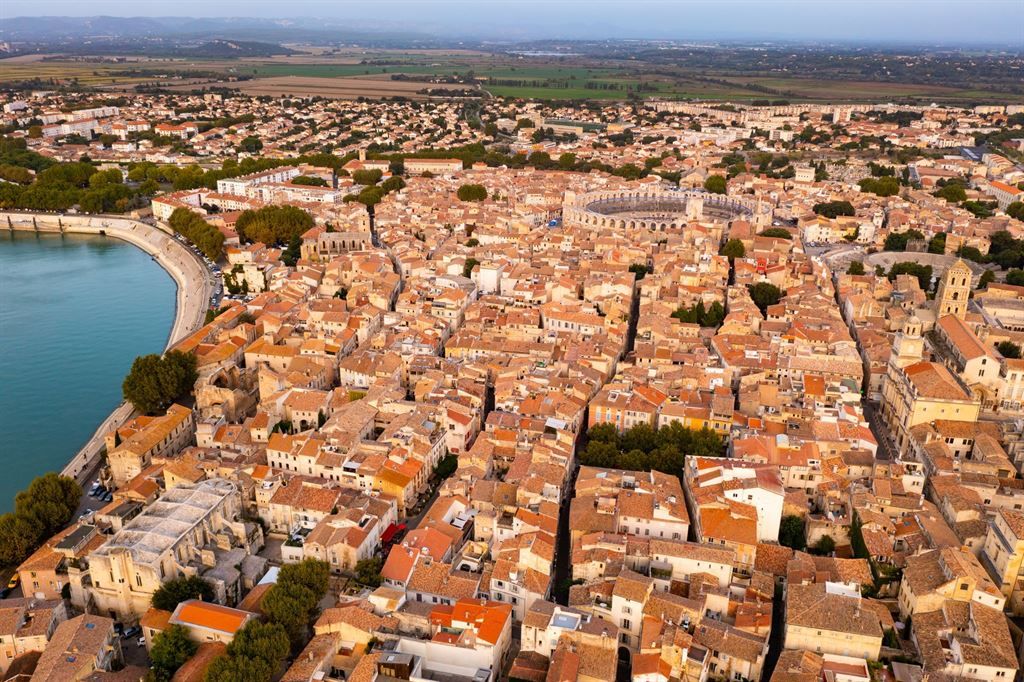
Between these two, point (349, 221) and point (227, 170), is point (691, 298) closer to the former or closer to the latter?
point (349, 221)

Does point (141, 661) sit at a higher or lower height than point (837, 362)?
lower

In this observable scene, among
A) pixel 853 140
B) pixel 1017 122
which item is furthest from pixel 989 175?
pixel 1017 122

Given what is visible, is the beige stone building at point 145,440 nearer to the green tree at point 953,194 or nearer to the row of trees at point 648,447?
the row of trees at point 648,447

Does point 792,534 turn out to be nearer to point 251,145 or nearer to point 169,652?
point 169,652

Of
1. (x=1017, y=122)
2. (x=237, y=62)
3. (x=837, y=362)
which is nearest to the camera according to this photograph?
(x=837, y=362)

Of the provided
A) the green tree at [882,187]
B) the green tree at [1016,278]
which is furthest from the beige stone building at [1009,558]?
the green tree at [882,187]

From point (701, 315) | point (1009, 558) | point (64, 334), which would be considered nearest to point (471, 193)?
point (701, 315)
